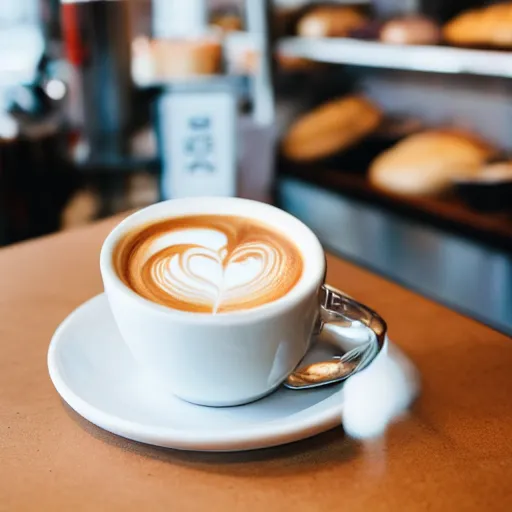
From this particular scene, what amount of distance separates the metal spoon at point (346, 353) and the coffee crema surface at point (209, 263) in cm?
4

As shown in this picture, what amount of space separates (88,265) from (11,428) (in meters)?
0.29

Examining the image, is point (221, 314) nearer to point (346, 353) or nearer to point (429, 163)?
point (346, 353)

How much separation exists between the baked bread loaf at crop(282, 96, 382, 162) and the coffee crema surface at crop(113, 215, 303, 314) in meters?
1.11

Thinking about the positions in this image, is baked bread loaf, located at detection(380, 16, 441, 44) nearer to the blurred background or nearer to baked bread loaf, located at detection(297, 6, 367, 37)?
the blurred background

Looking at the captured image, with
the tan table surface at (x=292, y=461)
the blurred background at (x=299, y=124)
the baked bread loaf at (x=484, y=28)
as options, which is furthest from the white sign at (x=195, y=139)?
the tan table surface at (x=292, y=461)

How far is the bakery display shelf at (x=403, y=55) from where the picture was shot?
1277 millimetres

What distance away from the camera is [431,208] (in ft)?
4.35

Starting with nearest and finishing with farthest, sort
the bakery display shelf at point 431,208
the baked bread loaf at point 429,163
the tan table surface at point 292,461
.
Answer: the tan table surface at point 292,461, the bakery display shelf at point 431,208, the baked bread loaf at point 429,163

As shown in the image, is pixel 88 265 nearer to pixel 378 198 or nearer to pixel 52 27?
pixel 378 198

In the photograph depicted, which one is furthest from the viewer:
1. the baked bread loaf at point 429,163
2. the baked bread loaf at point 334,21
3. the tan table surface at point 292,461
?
the baked bread loaf at point 334,21

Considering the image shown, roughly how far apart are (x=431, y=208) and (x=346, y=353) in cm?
89

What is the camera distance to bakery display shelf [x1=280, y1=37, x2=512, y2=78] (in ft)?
4.19

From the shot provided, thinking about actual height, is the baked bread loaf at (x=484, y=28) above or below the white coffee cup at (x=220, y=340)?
above

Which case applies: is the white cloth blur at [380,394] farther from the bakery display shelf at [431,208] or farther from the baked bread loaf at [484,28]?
the baked bread loaf at [484,28]
